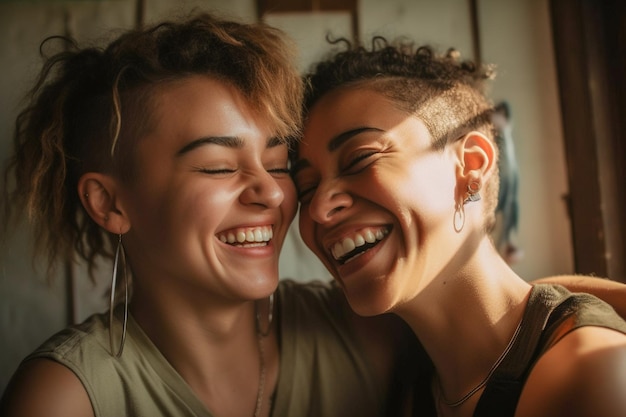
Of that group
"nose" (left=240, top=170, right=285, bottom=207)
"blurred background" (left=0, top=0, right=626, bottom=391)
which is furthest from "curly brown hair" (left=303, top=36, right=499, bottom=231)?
"blurred background" (left=0, top=0, right=626, bottom=391)

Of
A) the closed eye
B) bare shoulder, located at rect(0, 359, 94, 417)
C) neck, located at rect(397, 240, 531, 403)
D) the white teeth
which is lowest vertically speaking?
bare shoulder, located at rect(0, 359, 94, 417)

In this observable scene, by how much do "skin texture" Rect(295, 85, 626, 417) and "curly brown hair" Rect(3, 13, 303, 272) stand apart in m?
0.20

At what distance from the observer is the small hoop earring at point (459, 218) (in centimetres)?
141

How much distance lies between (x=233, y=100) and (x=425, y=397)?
3.19 ft

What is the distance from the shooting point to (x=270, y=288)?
4.93 feet

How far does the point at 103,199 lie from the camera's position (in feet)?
5.10

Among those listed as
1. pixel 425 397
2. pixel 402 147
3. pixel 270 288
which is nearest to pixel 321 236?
pixel 270 288

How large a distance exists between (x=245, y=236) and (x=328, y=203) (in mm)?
243

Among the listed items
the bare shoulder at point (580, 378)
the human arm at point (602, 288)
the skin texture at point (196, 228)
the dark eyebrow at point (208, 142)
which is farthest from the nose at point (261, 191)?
the human arm at point (602, 288)

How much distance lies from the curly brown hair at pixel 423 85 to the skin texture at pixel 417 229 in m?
0.04

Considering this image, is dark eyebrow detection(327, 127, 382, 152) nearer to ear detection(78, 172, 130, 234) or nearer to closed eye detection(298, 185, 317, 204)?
closed eye detection(298, 185, 317, 204)

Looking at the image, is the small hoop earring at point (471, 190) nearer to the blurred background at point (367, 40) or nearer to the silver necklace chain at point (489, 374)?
the silver necklace chain at point (489, 374)

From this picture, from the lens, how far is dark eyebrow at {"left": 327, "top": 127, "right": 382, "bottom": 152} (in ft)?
4.63

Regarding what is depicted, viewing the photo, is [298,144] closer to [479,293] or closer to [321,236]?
[321,236]
